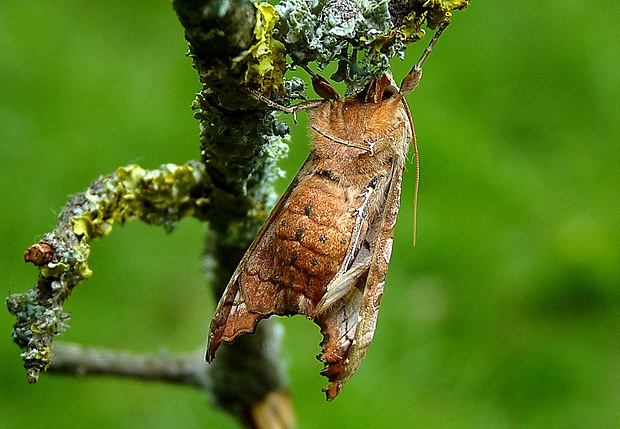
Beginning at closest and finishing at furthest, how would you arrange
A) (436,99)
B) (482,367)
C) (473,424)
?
(473,424), (482,367), (436,99)

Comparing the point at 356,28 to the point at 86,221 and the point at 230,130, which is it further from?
the point at 86,221

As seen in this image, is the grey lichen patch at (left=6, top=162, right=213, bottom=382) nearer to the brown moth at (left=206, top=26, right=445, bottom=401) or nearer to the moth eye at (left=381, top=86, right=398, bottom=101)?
the brown moth at (left=206, top=26, right=445, bottom=401)

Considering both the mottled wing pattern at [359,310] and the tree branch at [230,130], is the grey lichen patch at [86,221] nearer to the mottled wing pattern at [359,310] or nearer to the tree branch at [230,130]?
the tree branch at [230,130]

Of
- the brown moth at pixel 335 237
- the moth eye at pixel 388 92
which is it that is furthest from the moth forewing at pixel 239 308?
the moth eye at pixel 388 92

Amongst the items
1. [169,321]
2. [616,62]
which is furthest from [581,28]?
[169,321]

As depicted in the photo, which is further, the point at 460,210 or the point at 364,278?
the point at 460,210

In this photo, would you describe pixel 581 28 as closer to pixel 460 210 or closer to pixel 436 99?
pixel 436 99
